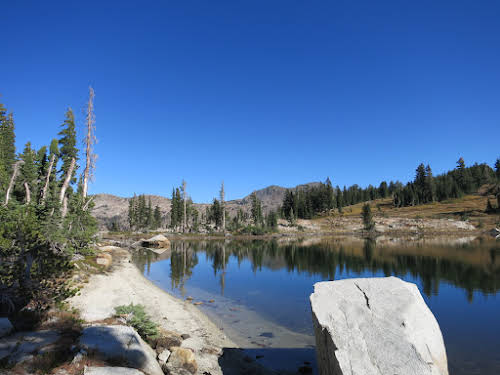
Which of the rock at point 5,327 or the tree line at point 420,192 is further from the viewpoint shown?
the tree line at point 420,192

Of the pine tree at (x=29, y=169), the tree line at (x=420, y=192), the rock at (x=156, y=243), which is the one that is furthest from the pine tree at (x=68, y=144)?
the tree line at (x=420, y=192)

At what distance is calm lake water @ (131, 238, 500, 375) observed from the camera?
13.0 m

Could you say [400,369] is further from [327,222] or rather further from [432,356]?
[327,222]

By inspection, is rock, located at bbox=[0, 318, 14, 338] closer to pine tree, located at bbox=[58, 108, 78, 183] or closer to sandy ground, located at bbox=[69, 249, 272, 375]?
sandy ground, located at bbox=[69, 249, 272, 375]

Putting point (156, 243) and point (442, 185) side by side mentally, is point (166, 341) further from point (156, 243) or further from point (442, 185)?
point (442, 185)

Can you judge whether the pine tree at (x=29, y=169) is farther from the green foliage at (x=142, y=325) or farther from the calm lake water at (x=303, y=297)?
the green foliage at (x=142, y=325)

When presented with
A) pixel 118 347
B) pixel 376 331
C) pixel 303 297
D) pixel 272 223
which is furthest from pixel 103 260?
pixel 272 223

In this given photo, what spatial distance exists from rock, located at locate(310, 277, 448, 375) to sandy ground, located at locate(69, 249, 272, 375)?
4339 millimetres

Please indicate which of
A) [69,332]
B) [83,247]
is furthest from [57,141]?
[69,332]

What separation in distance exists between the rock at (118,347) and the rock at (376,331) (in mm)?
5268

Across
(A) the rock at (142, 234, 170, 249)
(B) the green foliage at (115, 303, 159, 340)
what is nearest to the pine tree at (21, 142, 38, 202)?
(B) the green foliage at (115, 303, 159, 340)

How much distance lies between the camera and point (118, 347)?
8.12 m

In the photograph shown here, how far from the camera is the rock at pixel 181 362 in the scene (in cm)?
936

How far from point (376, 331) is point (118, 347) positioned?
7.40 meters
